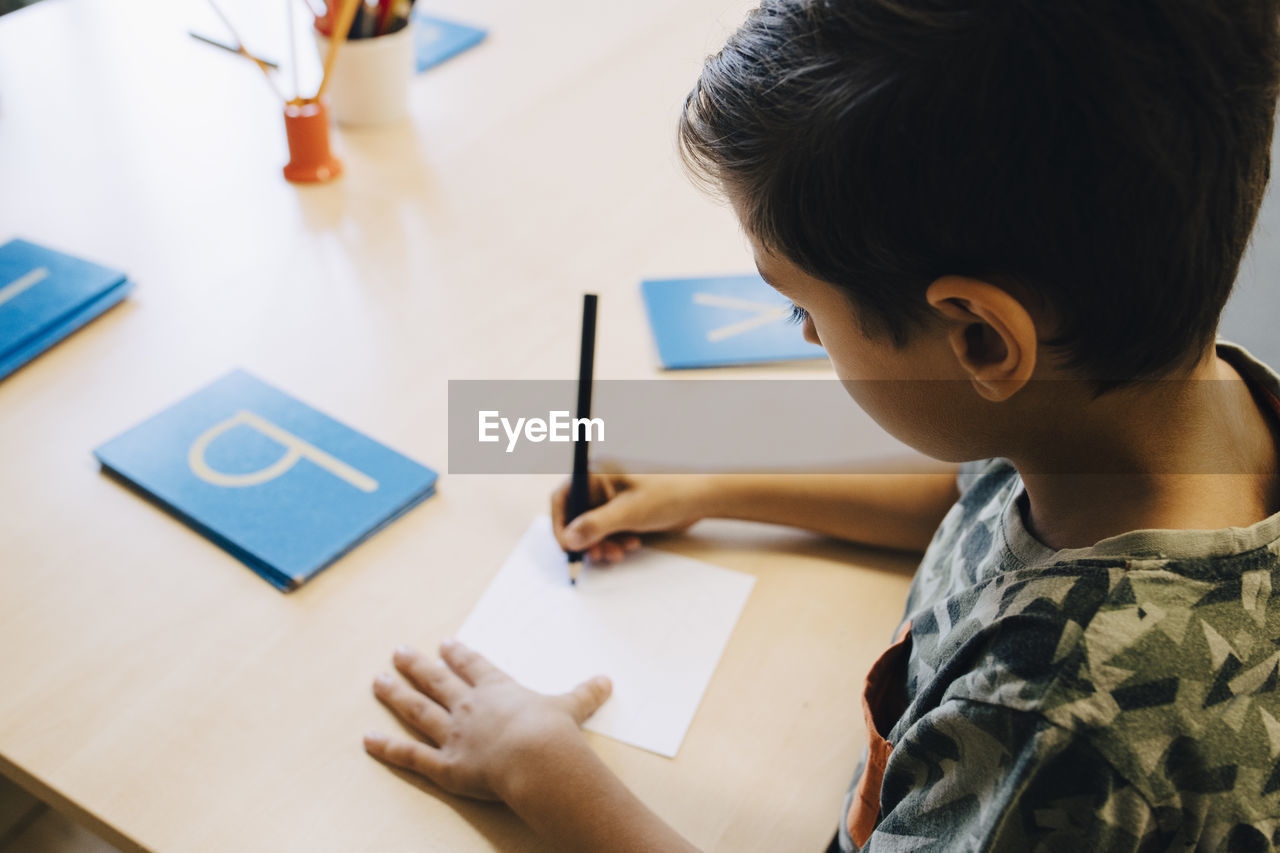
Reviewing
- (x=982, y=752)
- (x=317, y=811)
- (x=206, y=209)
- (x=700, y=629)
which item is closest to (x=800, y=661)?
(x=700, y=629)

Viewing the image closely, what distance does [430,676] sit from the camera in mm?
626

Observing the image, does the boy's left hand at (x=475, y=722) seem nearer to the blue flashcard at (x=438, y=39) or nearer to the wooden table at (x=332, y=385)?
the wooden table at (x=332, y=385)

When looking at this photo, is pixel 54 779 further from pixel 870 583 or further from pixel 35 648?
pixel 870 583

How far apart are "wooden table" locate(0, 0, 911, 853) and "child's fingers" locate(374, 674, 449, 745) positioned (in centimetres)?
1

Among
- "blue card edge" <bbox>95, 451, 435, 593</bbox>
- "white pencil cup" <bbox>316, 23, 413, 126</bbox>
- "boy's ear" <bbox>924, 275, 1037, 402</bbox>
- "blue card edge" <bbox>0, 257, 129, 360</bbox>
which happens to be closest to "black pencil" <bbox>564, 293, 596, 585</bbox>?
"blue card edge" <bbox>95, 451, 435, 593</bbox>

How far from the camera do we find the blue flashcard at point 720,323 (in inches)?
35.1

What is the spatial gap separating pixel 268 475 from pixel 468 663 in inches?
9.0

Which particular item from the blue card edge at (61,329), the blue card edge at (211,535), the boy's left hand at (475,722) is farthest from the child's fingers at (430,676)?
the blue card edge at (61,329)

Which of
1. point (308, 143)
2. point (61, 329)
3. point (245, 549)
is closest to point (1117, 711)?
point (245, 549)

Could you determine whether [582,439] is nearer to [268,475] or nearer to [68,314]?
[268,475]

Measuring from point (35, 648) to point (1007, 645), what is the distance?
0.57 metres

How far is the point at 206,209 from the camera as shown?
1032 mm

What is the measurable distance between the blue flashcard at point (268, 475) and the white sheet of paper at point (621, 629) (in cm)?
11

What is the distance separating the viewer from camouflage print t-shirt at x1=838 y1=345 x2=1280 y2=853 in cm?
44
